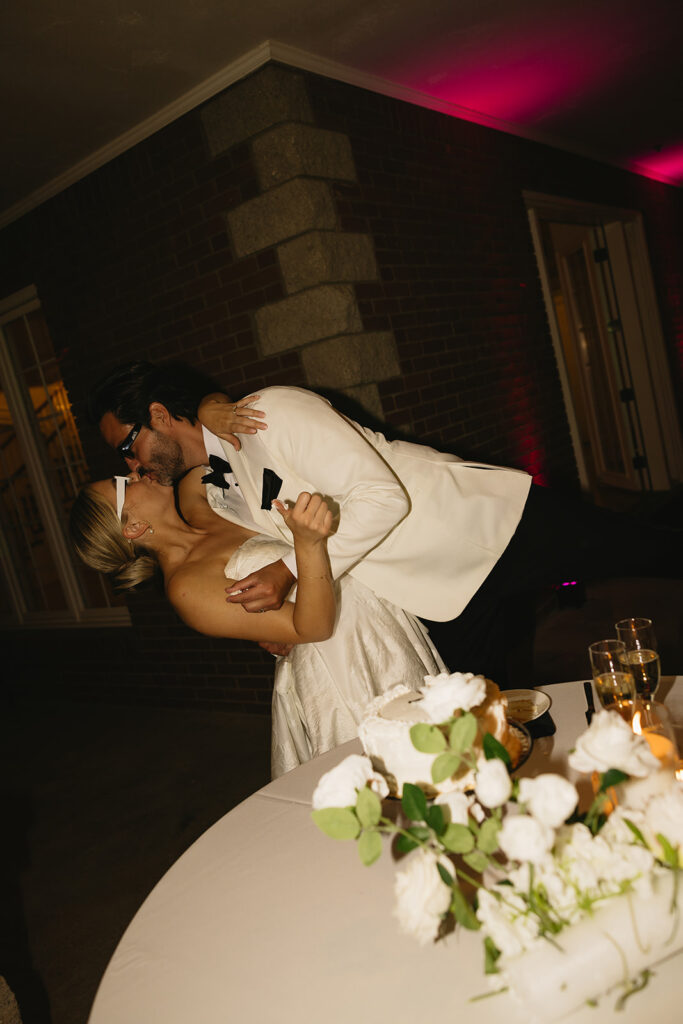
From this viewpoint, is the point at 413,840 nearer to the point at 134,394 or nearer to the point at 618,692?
the point at 618,692

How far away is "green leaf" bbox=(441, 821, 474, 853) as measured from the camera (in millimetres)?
794

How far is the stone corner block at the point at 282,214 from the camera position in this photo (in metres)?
3.56

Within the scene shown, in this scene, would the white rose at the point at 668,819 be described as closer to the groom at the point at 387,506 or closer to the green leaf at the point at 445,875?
the green leaf at the point at 445,875

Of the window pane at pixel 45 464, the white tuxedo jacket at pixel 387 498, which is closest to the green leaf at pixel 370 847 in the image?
the white tuxedo jacket at pixel 387 498

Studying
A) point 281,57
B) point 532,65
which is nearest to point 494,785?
point 281,57

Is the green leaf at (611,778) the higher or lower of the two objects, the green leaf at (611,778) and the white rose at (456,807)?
the higher

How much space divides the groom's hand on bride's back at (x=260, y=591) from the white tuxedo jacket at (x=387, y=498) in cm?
17

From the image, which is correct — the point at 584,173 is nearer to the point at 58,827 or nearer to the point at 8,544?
the point at 8,544

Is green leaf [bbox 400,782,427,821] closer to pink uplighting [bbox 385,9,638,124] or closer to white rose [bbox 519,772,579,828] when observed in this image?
white rose [bbox 519,772,579,828]

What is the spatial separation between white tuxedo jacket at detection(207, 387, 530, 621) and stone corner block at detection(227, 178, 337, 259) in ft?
5.76

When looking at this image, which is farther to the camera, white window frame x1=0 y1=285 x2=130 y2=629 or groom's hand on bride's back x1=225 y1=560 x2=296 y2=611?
white window frame x1=0 y1=285 x2=130 y2=629

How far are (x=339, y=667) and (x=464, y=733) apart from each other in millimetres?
1205

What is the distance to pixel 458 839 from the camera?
31.3 inches

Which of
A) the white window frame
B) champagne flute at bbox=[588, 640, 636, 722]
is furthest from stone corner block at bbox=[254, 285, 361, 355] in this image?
champagne flute at bbox=[588, 640, 636, 722]
